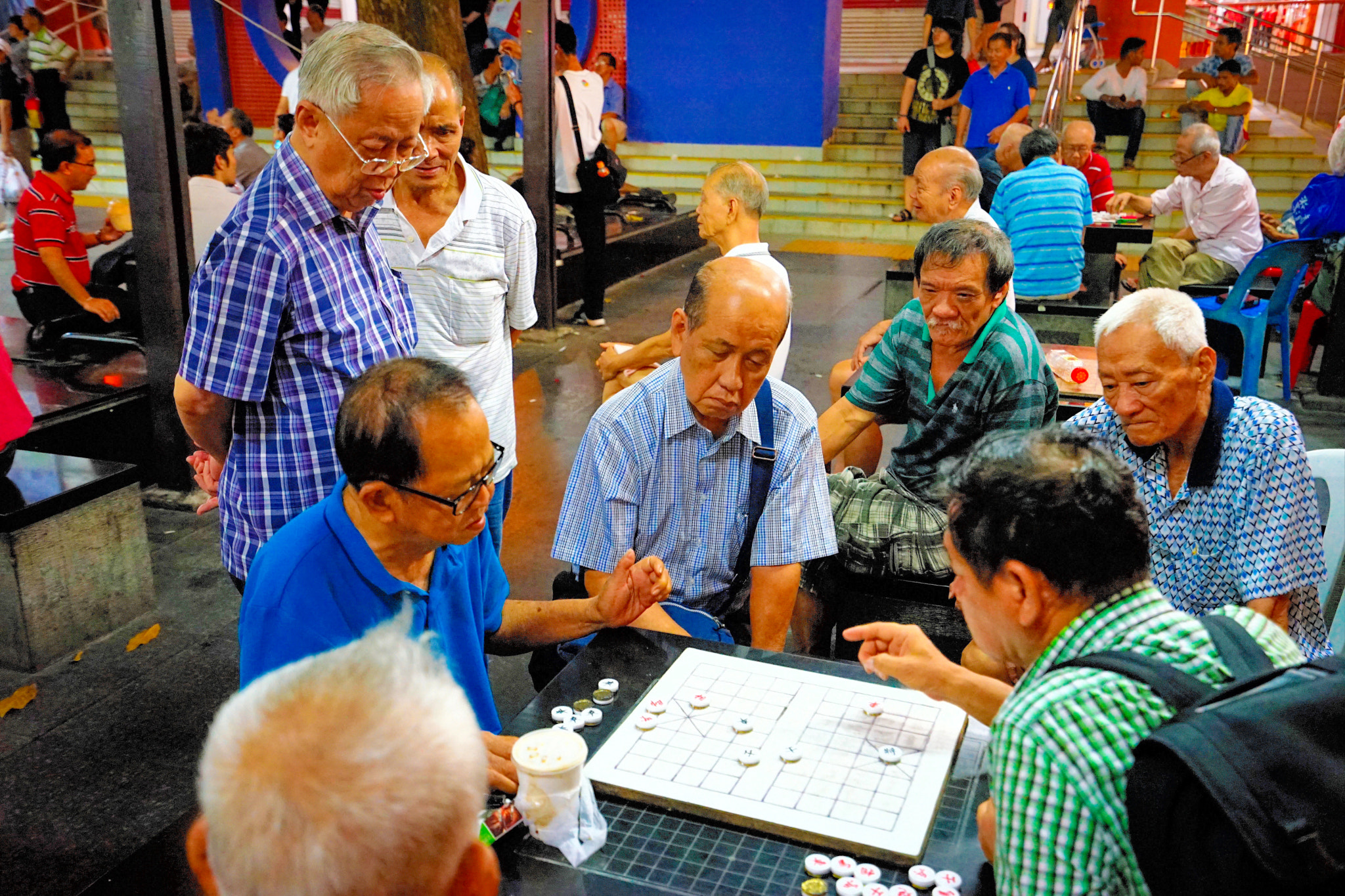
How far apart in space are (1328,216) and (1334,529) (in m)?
4.54

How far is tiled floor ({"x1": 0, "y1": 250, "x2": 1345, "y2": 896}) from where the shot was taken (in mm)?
2682

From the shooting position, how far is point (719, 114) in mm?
15141

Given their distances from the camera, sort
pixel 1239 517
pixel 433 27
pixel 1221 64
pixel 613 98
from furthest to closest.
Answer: pixel 613 98 → pixel 1221 64 → pixel 433 27 → pixel 1239 517

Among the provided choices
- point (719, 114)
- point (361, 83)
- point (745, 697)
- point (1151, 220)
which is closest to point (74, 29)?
point (719, 114)

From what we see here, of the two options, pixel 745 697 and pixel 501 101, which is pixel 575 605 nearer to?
pixel 745 697

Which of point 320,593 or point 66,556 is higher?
point 320,593

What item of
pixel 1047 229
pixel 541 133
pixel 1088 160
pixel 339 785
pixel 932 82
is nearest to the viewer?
pixel 339 785

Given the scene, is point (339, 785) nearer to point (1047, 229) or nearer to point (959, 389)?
point (959, 389)

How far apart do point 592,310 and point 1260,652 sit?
719 cm

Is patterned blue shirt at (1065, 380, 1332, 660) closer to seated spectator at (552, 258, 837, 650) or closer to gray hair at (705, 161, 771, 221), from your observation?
seated spectator at (552, 258, 837, 650)

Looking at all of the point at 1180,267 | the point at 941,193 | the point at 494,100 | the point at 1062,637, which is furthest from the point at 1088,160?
the point at 1062,637

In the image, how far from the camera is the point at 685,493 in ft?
8.13

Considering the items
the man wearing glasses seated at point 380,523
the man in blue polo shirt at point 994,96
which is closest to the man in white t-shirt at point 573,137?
the man in blue polo shirt at point 994,96

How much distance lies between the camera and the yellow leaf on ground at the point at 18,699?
326 centimetres
